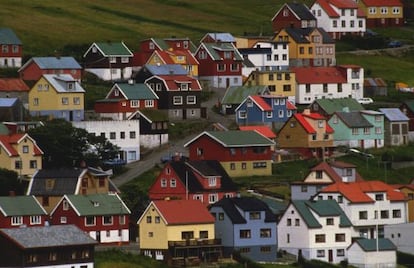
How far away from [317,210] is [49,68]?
35.6 metres

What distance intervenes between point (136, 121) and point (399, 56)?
4316 centimetres

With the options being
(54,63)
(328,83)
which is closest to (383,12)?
(328,83)

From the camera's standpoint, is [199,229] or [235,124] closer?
[199,229]

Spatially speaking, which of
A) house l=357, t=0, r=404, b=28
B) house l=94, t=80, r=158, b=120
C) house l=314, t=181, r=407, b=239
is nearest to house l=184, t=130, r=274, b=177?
house l=94, t=80, r=158, b=120

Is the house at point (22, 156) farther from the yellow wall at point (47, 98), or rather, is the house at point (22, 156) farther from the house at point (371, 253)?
the house at point (371, 253)

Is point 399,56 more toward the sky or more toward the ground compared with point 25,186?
more toward the sky

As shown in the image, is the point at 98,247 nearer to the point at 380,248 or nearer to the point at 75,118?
the point at 380,248

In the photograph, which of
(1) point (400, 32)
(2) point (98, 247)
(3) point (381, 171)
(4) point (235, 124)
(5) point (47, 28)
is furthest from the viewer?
(1) point (400, 32)

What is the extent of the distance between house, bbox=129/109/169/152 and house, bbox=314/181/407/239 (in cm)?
1807

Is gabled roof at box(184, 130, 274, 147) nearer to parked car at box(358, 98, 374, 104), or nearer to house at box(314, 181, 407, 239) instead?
house at box(314, 181, 407, 239)

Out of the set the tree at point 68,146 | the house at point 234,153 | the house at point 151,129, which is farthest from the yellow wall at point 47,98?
the house at point 234,153

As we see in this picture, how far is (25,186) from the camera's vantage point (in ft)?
380

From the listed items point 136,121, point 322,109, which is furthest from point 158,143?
point 322,109

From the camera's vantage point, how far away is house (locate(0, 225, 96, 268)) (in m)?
98.5
